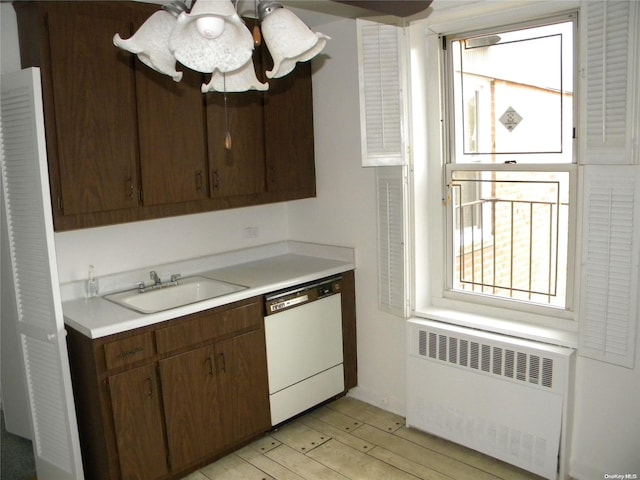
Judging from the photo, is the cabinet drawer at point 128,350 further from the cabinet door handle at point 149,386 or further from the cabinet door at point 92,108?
the cabinet door at point 92,108

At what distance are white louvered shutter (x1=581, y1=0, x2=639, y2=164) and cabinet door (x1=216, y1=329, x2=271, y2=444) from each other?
1934 millimetres

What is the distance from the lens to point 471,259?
3293mm

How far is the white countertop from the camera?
101 inches

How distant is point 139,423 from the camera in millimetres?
2637

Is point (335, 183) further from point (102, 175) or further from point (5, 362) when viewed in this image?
point (5, 362)

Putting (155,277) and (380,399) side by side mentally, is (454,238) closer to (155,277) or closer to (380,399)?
(380,399)

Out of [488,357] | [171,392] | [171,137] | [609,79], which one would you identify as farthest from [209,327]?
[609,79]

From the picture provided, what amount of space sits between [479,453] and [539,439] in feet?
1.31

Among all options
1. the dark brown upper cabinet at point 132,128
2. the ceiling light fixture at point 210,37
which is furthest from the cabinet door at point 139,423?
the ceiling light fixture at point 210,37

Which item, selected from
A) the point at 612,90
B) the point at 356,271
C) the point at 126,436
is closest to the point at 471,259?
the point at 356,271

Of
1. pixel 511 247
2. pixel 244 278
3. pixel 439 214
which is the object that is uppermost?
pixel 439 214

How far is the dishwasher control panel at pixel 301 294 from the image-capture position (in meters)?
3.14

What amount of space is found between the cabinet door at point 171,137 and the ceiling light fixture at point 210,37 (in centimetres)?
121

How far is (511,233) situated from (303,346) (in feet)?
4.49
